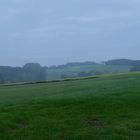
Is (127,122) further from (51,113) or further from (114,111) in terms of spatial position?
(51,113)

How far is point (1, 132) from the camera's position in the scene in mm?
11422

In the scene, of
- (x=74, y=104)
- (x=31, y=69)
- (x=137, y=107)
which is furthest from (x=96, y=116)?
(x=31, y=69)

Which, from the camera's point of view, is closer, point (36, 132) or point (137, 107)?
point (36, 132)

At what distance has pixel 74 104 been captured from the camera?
17.2m

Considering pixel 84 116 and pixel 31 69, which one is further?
pixel 31 69

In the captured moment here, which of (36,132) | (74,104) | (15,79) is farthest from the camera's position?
(15,79)

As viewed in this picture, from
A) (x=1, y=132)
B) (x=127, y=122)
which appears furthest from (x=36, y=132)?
(x=127, y=122)

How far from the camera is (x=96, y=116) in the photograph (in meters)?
13.5

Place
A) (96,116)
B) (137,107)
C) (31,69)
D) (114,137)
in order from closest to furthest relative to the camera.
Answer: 1. (114,137)
2. (96,116)
3. (137,107)
4. (31,69)

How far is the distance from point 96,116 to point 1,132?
3415mm

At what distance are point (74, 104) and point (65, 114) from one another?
308cm

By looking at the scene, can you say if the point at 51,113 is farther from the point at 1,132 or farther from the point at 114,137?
the point at 114,137

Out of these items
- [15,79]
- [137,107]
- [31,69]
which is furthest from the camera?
[31,69]

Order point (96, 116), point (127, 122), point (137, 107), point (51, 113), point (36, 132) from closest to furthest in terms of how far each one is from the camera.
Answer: point (36, 132) < point (127, 122) < point (96, 116) < point (51, 113) < point (137, 107)
